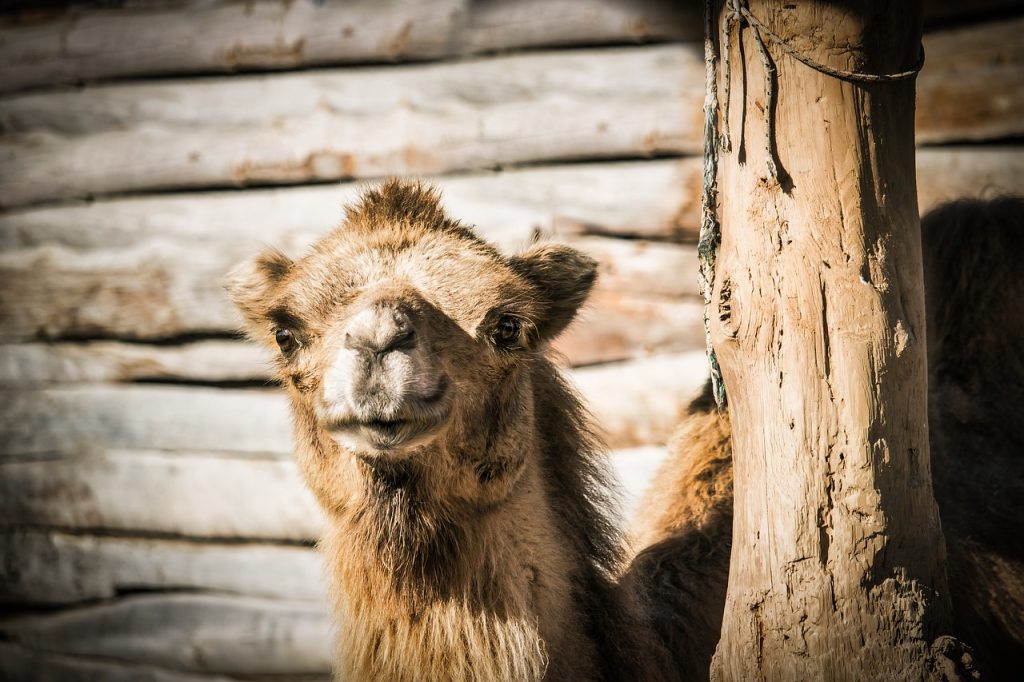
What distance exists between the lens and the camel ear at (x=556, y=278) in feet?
8.27

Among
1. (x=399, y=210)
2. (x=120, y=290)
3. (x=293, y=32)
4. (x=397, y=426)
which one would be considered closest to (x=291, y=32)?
(x=293, y=32)

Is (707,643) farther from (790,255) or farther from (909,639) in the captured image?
(790,255)

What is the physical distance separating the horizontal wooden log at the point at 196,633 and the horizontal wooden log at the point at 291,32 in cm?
249

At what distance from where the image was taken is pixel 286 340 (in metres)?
2.30

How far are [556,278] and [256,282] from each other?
0.83m

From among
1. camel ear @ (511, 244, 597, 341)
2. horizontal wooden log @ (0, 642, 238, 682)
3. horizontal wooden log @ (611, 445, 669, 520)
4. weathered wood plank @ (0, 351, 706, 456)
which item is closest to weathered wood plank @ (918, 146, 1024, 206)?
weathered wood plank @ (0, 351, 706, 456)

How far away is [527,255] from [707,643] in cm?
119

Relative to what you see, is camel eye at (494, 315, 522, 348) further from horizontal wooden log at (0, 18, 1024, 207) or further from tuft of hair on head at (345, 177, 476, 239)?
horizontal wooden log at (0, 18, 1024, 207)

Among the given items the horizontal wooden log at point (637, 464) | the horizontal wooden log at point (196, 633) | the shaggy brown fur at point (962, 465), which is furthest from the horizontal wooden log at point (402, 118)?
the horizontal wooden log at point (196, 633)

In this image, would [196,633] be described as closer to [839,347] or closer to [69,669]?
[69,669]

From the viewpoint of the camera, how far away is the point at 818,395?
184cm

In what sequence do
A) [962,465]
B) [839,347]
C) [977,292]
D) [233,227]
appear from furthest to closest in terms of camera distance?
[233,227] < [977,292] < [962,465] < [839,347]

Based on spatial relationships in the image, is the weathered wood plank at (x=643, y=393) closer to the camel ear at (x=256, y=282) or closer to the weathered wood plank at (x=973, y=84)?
the weathered wood plank at (x=973, y=84)

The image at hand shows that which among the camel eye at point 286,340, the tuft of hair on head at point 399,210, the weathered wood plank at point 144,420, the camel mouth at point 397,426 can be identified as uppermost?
the tuft of hair on head at point 399,210
